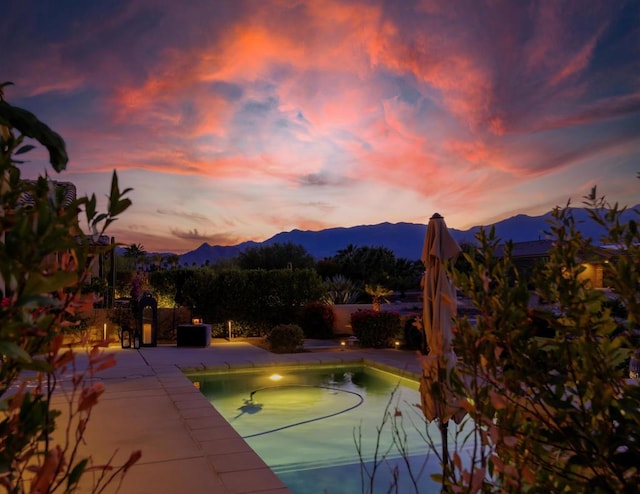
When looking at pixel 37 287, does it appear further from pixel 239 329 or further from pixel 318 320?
pixel 239 329

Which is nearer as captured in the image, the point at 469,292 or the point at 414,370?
the point at 469,292

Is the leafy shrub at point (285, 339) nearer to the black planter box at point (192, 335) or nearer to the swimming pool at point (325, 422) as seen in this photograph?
the swimming pool at point (325, 422)

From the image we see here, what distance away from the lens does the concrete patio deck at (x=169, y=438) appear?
3.75 meters

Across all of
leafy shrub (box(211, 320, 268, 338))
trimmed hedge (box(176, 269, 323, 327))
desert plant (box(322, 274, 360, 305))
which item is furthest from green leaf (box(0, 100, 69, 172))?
desert plant (box(322, 274, 360, 305))

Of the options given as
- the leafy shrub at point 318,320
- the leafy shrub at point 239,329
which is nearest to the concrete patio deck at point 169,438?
the leafy shrub at point 239,329

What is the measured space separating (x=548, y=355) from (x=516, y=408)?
0.72 ft

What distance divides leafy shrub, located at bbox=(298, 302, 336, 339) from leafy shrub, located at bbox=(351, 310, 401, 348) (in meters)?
2.32

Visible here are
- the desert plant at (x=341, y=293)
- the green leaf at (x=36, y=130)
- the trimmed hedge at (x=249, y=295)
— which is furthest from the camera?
the desert plant at (x=341, y=293)

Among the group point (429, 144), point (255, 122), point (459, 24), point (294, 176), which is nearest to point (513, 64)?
point (459, 24)

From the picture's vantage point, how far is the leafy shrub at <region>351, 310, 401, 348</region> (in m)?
12.1

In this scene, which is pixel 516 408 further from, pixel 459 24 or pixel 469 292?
pixel 459 24

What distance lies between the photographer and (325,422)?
287 inches

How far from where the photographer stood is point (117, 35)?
33.8 ft

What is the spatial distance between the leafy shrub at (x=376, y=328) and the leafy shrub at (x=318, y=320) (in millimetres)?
2320
